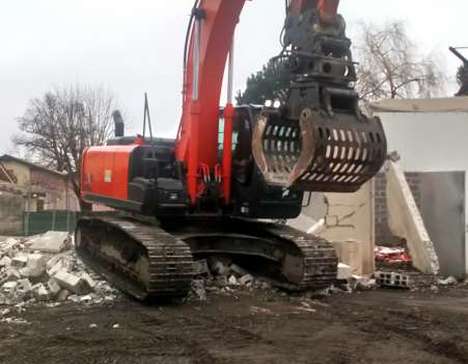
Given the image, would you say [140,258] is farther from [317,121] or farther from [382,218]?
[382,218]

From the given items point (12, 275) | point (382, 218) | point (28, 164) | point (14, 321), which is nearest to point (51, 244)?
point (12, 275)

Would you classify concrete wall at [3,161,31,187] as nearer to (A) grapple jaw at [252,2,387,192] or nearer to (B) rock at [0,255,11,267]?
(B) rock at [0,255,11,267]

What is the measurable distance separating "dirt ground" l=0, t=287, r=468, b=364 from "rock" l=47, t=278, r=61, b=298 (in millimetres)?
555

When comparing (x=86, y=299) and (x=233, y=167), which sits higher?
(x=233, y=167)

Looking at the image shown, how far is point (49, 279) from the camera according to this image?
9.00 meters

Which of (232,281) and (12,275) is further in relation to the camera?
(12,275)

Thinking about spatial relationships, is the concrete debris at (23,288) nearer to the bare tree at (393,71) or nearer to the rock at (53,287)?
the rock at (53,287)

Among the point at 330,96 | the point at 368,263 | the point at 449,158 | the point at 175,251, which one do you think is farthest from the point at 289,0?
the point at 449,158

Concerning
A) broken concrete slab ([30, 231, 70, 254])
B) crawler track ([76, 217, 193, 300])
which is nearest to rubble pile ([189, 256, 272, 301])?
crawler track ([76, 217, 193, 300])

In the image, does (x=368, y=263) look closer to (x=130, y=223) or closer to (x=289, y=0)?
(x=130, y=223)


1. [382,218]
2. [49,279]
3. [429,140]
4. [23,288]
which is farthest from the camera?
[382,218]

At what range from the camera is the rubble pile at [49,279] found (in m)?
8.39

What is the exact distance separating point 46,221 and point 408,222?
52.1ft

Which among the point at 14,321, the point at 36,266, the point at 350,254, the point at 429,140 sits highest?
the point at 429,140
